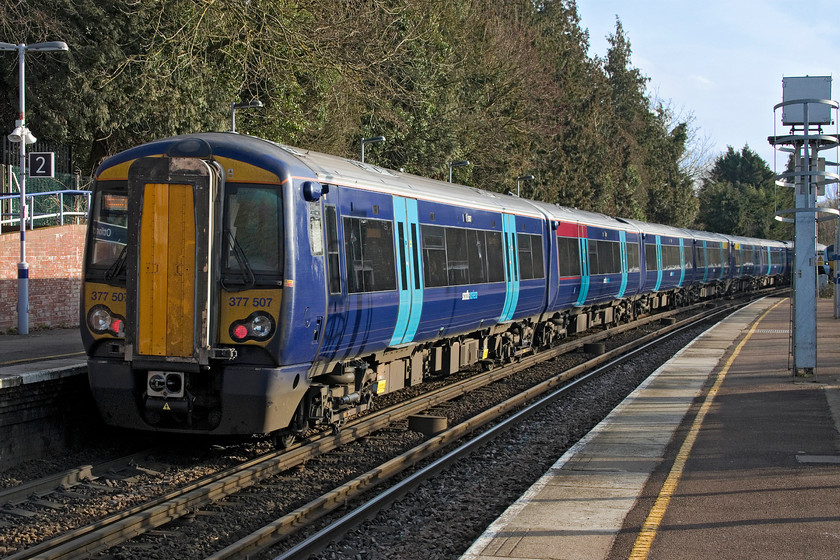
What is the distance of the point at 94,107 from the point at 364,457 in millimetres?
15441

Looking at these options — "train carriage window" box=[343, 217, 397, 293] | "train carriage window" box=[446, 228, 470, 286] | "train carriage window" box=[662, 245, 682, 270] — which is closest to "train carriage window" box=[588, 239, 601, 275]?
"train carriage window" box=[446, 228, 470, 286]

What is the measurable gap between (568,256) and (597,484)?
1239cm

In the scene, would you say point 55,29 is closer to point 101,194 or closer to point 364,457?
point 101,194

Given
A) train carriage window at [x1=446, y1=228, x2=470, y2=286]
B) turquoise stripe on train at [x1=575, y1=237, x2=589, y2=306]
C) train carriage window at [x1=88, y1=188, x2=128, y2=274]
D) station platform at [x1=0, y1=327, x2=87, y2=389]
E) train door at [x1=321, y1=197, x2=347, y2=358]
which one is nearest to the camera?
train carriage window at [x1=88, y1=188, x2=128, y2=274]

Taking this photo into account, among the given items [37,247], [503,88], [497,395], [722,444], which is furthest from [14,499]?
[503,88]

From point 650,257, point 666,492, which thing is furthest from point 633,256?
point 666,492

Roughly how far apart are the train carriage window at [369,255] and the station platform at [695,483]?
9.27 ft

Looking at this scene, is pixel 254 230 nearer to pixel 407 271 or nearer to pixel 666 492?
pixel 407 271

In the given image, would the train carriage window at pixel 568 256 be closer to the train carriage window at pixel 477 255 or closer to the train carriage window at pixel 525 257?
the train carriage window at pixel 525 257

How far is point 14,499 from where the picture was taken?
7.48 metres

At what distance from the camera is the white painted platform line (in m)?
6.33

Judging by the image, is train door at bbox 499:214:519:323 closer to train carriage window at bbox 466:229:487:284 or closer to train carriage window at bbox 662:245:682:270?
train carriage window at bbox 466:229:487:284

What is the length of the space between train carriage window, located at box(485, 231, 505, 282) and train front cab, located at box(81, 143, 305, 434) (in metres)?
6.59

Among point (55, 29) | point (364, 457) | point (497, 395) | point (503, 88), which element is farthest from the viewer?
point (503, 88)
